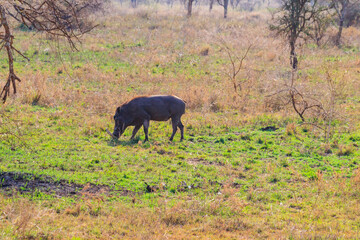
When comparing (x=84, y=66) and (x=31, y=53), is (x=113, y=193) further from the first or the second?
(x=31, y=53)

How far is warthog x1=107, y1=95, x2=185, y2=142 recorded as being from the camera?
12.7 m

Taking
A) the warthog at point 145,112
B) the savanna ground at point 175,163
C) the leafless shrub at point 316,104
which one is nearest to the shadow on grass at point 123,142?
the savanna ground at point 175,163

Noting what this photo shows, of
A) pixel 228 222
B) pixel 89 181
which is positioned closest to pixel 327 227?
pixel 228 222

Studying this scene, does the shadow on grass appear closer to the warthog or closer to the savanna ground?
the savanna ground

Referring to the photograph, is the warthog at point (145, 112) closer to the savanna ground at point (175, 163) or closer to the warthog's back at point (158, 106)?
the warthog's back at point (158, 106)

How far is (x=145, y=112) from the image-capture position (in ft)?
41.8

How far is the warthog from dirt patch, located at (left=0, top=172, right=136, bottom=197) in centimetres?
364

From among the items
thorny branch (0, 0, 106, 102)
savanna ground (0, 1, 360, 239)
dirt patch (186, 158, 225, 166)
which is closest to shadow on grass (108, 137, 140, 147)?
savanna ground (0, 1, 360, 239)

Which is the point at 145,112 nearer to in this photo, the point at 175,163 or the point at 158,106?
the point at 158,106

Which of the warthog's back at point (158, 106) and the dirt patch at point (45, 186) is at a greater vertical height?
the warthog's back at point (158, 106)

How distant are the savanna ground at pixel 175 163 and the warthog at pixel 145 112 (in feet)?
1.74

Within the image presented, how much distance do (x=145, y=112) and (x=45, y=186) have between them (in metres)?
4.65

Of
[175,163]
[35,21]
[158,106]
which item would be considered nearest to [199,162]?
[175,163]

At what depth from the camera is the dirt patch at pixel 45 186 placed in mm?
8477
